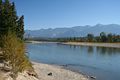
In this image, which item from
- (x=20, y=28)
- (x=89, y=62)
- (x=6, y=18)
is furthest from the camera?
(x=89, y=62)

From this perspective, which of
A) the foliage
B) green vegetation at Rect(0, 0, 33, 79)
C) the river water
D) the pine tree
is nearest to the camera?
green vegetation at Rect(0, 0, 33, 79)

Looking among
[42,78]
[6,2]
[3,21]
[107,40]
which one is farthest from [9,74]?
[107,40]

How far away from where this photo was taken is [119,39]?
193m

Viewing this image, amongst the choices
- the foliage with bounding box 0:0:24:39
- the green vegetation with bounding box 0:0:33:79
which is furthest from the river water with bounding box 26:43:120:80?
the foliage with bounding box 0:0:24:39

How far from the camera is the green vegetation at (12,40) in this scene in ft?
95.0

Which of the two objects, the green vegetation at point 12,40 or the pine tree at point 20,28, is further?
the pine tree at point 20,28

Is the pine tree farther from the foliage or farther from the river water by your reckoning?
the river water

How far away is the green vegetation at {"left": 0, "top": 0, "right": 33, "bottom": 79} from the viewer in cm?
2897

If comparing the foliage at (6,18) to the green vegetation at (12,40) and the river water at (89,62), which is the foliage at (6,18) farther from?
the river water at (89,62)

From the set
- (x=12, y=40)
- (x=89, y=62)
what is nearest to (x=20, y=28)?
(x=12, y=40)

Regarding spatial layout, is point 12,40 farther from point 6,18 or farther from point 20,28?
point 20,28

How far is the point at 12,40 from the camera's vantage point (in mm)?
30125

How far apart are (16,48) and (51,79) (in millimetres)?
9662

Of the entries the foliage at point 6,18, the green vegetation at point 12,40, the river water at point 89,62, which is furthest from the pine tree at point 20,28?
the river water at point 89,62
